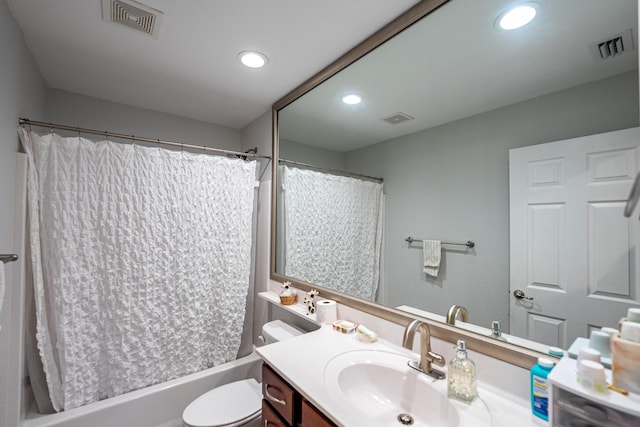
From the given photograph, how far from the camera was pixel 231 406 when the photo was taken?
1549 mm

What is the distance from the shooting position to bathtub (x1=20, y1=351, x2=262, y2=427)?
1517 mm

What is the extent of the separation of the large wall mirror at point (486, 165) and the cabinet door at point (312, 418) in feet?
2.00

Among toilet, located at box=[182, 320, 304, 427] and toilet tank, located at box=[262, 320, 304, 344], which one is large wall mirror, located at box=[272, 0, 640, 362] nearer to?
toilet tank, located at box=[262, 320, 304, 344]

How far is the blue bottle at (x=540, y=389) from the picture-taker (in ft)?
2.45

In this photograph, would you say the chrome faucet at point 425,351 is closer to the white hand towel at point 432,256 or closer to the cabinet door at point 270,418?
the white hand towel at point 432,256

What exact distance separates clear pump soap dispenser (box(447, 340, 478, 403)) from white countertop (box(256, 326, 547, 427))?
2 centimetres

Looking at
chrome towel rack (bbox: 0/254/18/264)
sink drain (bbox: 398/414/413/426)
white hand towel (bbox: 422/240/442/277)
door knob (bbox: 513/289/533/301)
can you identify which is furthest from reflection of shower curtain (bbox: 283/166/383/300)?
chrome towel rack (bbox: 0/254/18/264)

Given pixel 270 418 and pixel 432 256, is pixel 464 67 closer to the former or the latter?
pixel 432 256

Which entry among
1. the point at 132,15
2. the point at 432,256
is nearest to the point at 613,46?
the point at 432,256

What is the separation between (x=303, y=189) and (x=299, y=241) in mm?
409

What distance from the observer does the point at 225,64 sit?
1.67 meters

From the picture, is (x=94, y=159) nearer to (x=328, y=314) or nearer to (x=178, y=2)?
(x=178, y=2)

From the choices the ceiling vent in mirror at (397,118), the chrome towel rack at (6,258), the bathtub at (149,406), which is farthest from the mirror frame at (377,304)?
the chrome towel rack at (6,258)

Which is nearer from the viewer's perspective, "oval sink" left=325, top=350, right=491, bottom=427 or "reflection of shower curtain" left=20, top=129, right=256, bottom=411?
"oval sink" left=325, top=350, right=491, bottom=427
